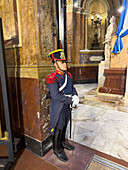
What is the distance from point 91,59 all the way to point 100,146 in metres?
7.66

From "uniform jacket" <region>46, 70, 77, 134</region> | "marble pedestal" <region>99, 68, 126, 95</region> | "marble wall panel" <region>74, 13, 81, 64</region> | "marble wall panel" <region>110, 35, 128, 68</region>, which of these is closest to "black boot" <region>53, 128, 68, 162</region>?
"uniform jacket" <region>46, 70, 77, 134</region>

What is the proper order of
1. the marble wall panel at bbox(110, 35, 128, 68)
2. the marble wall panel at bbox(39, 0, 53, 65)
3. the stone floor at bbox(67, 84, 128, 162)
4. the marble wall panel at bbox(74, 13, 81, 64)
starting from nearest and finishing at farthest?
1. the marble wall panel at bbox(39, 0, 53, 65)
2. the stone floor at bbox(67, 84, 128, 162)
3. the marble wall panel at bbox(110, 35, 128, 68)
4. the marble wall panel at bbox(74, 13, 81, 64)

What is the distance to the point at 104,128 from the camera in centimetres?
267

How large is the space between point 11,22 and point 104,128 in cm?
270

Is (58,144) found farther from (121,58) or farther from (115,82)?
(121,58)

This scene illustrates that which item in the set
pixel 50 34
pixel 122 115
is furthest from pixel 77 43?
pixel 50 34

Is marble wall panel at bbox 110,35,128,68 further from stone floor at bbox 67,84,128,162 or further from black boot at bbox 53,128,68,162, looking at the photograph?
black boot at bbox 53,128,68,162

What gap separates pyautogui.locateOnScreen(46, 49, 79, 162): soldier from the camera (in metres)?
1.47

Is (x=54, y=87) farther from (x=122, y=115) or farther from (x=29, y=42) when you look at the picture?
(x=122, y=115)

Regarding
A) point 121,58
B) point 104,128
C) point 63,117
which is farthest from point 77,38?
point 63,117

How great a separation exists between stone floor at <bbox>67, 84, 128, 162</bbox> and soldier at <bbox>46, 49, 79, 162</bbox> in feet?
1.00

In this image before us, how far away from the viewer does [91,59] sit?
29.5ft

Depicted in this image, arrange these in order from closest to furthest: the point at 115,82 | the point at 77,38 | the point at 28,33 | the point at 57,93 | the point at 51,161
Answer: the point at 57,93
the point at 28,33
the point at 51,161
the point at 115,82
the point at 77,38

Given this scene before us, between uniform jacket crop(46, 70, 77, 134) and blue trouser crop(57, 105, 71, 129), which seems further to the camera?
blue trouser crop(57, 105, 71, 129)
